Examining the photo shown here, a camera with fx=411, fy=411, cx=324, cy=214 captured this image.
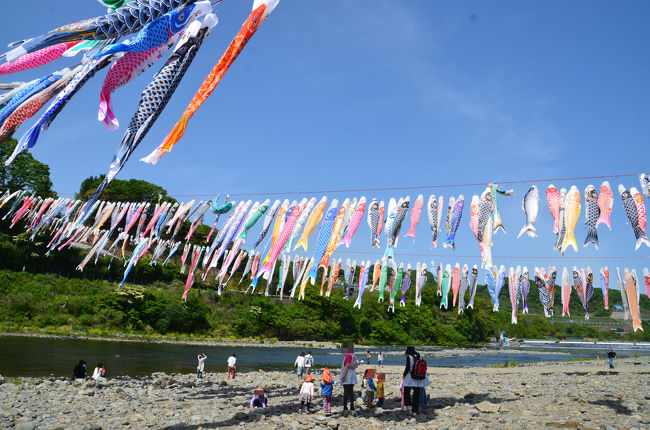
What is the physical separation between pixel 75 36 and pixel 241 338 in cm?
3525

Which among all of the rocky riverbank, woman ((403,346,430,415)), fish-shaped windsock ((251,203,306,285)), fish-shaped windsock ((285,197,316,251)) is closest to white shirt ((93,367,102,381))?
the rocky riverbank

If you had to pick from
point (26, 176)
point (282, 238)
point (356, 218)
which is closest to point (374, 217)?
point (356, 218)

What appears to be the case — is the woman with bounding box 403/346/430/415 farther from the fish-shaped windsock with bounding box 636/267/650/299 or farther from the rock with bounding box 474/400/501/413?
the fish-shaped windsock with bounding box 636/267/650/299

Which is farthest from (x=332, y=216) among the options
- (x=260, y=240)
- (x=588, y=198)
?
(x=588, y=198)

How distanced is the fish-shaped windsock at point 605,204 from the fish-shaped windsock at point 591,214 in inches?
2.5

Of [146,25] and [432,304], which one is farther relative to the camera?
[432,304]

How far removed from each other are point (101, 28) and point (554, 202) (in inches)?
375

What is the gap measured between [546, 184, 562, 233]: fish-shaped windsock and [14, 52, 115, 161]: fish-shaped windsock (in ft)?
30.6

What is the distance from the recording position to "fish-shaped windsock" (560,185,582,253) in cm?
883

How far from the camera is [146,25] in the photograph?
15.5 feet

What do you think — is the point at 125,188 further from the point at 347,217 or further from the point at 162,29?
the point at 162,29

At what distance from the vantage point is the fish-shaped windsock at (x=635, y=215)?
890 cm

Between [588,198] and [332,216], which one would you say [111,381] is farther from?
[588,198]

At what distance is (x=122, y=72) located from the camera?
482 cm
